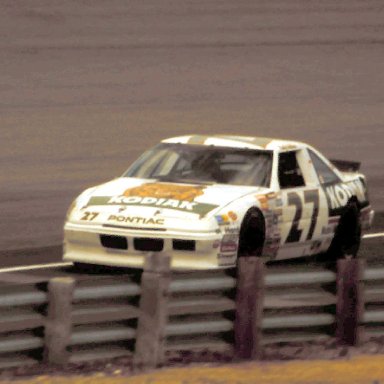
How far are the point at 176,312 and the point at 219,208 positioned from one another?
397 cm

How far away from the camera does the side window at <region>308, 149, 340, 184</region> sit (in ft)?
59.6

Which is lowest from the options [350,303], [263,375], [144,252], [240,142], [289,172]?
[263,375]

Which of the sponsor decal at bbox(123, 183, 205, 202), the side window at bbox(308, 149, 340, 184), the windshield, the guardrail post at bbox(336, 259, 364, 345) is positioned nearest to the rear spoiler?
the side window at bbox(308, 149, 340, 184)

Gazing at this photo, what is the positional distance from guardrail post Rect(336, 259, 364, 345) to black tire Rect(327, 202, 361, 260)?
522cm

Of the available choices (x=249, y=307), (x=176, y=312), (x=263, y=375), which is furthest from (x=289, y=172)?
(x=263, y=375)

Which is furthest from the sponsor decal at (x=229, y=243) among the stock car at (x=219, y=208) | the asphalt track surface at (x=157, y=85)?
the asphalt track surface at (x=157, y=85)

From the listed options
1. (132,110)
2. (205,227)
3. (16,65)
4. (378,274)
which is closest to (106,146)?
(132,110)

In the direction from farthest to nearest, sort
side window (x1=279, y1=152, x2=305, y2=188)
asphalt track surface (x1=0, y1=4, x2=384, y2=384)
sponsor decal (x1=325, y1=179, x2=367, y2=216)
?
asphalt track surface (x1=0, y1=4, x2=384, y2=384)
sponsor decal (x1=325, y1=179, x2=367, y2=216)
side window (x1=279, y1=152, x2=305, y2=188)

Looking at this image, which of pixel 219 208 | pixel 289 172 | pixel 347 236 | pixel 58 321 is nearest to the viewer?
pixel 58 321

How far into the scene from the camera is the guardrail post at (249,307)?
12289 millimetres

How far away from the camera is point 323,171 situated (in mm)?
18312

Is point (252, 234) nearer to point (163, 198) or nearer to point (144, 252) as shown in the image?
point (163, 198)

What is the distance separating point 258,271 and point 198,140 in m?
5.57

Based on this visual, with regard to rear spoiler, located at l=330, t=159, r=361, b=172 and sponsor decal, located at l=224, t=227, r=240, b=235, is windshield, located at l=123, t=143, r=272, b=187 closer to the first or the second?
sponsor decal, located at l=224, t=227, r=240, b=235
